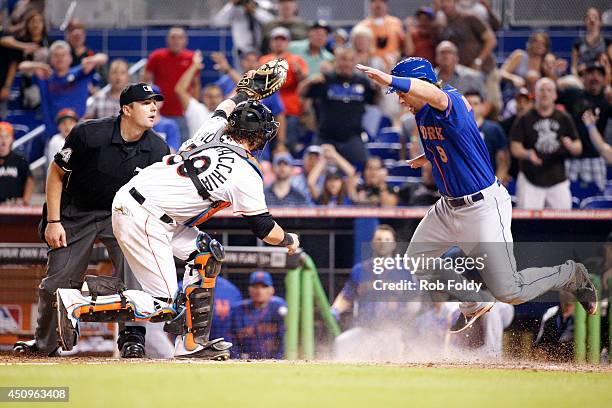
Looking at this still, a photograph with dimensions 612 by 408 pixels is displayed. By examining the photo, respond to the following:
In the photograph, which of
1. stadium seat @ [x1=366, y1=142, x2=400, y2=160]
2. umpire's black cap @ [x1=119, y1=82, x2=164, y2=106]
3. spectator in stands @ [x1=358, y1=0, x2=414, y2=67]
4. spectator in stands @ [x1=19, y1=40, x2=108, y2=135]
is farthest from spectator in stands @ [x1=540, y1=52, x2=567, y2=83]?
umpire's black cap @ [x1=119, y1=82, x2=164, y2=106]

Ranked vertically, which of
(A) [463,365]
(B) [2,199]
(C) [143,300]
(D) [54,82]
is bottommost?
(A) [463,365]

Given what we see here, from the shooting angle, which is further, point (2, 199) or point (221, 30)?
point (221, 30)

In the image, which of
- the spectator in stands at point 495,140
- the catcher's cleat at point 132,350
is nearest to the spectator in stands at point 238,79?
the spectator in stands at point 495,140

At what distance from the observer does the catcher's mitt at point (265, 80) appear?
7691mm

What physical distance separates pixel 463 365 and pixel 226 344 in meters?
1.69

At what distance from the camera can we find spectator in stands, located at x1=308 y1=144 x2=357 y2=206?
36.8 feet

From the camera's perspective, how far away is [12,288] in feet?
30.6

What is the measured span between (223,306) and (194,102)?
12.1 feet

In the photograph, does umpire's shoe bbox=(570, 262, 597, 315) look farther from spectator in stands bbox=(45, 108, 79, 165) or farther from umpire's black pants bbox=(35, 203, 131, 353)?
spectator in stands bbox=(45, 108, 79, 165)

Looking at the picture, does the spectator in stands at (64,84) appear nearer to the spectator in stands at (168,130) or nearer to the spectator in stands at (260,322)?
the spectator in stands at (168,130)

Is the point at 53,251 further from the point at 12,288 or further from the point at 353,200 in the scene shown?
the point at 353,200

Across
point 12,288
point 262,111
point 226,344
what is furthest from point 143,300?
point 12,288

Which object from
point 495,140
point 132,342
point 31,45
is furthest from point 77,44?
point 132,342

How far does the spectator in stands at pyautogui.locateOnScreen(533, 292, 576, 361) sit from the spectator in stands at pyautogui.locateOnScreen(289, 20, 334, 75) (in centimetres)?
521
